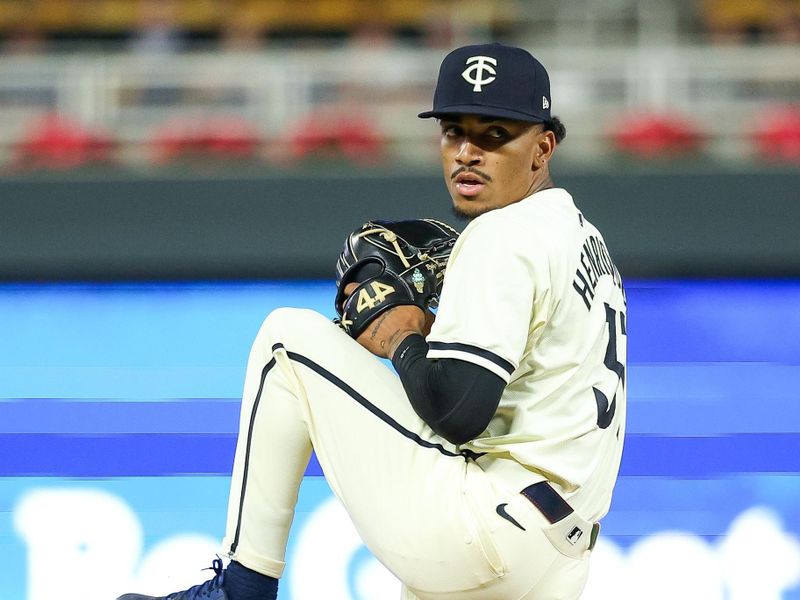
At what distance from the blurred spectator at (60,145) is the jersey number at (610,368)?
241 cm

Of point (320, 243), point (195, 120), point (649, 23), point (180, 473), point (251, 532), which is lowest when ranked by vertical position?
point (251, 532)

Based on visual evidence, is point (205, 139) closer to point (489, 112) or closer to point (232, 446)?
point (232, 446)

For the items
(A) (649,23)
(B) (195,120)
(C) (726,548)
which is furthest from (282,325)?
(A) (649,23)

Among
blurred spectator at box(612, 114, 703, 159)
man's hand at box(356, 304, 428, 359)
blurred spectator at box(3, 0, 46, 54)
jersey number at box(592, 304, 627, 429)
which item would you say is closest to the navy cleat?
man's hand at box(356, 304, 428, 359)

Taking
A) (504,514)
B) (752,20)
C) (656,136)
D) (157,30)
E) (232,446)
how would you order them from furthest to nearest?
(157,30), (752,20), (656,136), (232,446), (504,514)

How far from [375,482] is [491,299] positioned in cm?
37

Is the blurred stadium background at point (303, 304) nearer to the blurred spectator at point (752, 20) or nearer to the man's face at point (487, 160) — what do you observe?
the blurred spectator at point (752, 20)

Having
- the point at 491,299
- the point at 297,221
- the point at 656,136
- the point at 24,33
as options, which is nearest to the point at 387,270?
the point at 491,299

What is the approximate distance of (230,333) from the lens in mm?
3529

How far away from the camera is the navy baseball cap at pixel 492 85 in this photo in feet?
6.38

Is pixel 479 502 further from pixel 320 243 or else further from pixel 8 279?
pixel 8 279

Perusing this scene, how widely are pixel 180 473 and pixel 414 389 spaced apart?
67.6 inches

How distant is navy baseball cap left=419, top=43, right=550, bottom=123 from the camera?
1.95 meters

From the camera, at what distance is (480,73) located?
1.95 m
